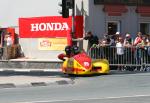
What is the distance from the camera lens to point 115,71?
2586 centimetres

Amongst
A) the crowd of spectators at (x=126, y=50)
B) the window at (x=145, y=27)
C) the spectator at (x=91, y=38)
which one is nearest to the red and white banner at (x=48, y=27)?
the spectator at (x=91, y=38)

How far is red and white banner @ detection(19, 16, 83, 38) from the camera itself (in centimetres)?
2911

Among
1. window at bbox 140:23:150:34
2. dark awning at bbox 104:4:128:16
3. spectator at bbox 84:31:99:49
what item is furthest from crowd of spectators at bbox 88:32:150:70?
window at bbox 140:23:150:34

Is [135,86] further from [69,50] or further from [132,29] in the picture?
[132,29]

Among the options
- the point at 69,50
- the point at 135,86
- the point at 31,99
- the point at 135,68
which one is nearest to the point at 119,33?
the point at 135,68

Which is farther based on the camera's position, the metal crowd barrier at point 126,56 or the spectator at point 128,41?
the spectator at point 128,41

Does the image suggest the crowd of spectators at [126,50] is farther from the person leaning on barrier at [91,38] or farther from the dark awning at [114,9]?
the dark awning at [114,9]

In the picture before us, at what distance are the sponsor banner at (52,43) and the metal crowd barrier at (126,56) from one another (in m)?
2.95

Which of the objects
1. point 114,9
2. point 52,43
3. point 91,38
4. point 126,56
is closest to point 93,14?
point 114,9

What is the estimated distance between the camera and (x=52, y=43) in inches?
1194

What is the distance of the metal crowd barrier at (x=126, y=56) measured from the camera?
26.3 metres

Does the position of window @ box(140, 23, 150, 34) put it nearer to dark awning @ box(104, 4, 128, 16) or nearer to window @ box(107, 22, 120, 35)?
window @ box(107, 22, 120, 35)

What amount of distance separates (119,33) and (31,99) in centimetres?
1464

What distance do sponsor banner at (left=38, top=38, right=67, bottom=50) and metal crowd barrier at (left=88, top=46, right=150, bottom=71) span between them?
9.68 ft
